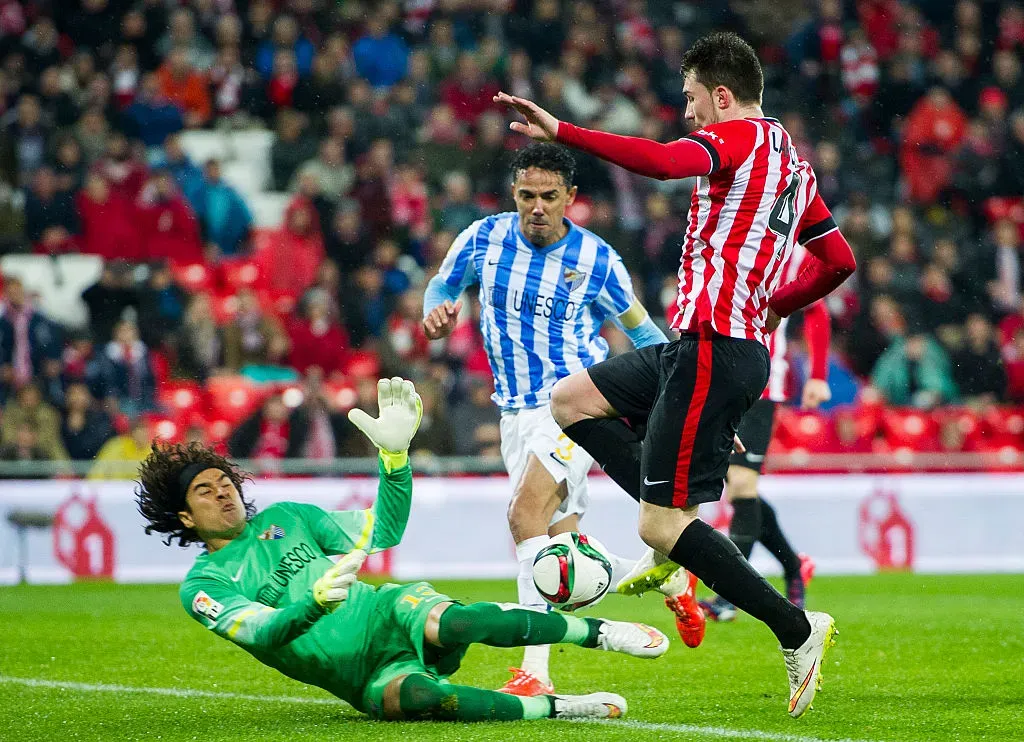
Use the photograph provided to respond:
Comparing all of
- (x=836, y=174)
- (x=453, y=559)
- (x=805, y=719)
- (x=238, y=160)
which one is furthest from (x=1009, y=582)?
(x=238, y=160)

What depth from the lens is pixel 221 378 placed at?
Answer: 1359 centimetres

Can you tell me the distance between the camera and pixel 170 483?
210 inches

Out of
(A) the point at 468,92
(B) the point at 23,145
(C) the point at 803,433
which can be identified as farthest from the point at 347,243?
(C) the point at 803,433

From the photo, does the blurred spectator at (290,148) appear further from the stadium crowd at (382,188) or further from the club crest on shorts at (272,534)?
the club crest on shorts at (272,534)

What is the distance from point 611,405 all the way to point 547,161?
4.44 feet

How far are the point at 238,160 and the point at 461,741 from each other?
12.7 metres

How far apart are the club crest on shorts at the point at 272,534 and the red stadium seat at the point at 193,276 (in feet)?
31.7

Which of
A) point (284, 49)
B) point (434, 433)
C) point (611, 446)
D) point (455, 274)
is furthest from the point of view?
point (284, 49)

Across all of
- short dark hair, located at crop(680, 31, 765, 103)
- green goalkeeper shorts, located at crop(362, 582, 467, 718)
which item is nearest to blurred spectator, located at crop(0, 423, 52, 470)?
green goalkeeper shorts, located at crop(362, 582, 467, 718)

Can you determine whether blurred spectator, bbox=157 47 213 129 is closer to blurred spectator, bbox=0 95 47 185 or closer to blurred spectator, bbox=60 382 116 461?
blurred spectator, bbox=0 95 47 185

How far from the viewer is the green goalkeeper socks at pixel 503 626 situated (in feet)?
15.7

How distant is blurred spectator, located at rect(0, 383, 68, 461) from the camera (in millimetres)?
12844

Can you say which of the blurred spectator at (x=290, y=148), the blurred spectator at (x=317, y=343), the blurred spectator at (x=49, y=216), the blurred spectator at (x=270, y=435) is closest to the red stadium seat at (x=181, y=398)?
the blurred spectator at (x=270, y=435)

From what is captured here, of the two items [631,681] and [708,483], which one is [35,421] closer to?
[631,681]
